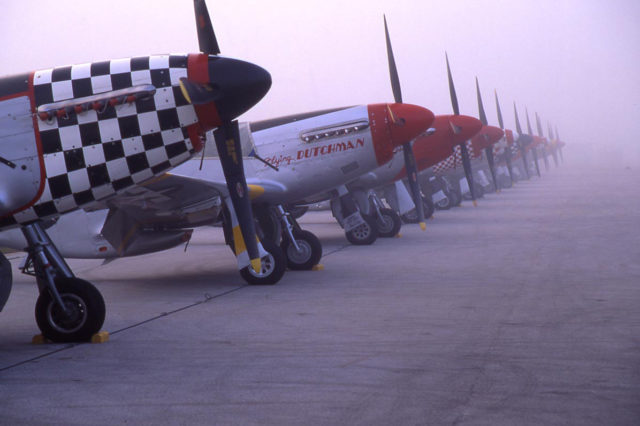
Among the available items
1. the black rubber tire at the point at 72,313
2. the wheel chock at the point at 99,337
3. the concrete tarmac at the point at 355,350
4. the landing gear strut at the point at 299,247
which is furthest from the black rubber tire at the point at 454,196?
the black rubber tire at the point at 72,313

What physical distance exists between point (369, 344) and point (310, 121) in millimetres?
6722

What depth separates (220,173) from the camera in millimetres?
10984

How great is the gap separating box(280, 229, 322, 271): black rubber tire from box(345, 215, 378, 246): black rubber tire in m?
3.61

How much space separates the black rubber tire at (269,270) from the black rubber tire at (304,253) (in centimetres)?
138

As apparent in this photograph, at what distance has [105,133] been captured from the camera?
5.42 m

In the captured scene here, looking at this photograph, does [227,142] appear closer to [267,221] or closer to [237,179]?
[237,179]

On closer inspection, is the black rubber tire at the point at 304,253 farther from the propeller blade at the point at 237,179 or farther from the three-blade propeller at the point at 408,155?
the three-blade propeller at the point at 408,155

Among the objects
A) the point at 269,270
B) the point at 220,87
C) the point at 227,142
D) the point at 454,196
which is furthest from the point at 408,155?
the point at 454,196

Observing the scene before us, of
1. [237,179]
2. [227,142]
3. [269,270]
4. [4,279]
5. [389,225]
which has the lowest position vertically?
[389,225]

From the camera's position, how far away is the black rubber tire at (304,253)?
10742 millimetres

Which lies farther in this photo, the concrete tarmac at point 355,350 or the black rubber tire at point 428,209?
the black rubber tire at point 428,209

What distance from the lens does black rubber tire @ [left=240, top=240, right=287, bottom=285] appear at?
9297 millimetres

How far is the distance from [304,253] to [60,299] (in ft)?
17.4

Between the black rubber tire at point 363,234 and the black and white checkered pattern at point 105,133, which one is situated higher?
the black and white checkered pattern at point 105,133
